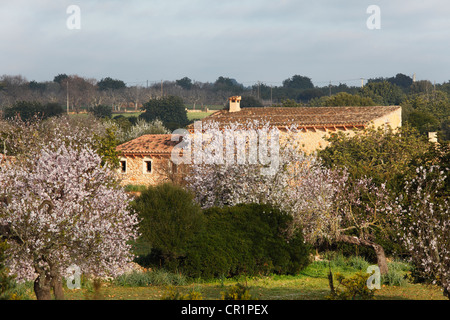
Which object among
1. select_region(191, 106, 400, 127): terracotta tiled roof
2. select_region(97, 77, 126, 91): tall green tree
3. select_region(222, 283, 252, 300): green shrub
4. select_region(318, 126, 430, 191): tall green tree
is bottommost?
select_region(222, 283, 252, 300): green shrub

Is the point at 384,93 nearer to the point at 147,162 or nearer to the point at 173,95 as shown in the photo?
the point at 173,95

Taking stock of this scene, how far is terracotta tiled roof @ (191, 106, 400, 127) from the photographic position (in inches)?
1523

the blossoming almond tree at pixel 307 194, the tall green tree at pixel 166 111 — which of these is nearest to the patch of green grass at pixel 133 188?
the blossoming almond tree at pixel 307 194

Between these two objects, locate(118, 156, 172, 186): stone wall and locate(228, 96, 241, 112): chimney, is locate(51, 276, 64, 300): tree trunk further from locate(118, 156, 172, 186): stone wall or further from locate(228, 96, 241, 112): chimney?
locate(228, 96, 241, 112): chimney

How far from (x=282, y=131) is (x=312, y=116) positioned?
3788mm

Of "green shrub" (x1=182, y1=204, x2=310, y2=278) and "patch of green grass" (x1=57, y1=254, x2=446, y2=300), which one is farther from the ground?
"green shrub" (x1=182, y1=204, x2=310, y2=278)

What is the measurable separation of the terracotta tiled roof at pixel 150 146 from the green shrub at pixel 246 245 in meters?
20.9

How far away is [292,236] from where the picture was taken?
20625mm

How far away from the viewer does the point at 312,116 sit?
41750mm

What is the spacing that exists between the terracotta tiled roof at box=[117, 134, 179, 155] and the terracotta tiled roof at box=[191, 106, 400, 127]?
3.76 meters

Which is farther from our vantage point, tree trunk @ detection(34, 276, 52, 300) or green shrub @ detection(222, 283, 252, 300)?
tree trunk @ detection(34, 276, 52, 300)

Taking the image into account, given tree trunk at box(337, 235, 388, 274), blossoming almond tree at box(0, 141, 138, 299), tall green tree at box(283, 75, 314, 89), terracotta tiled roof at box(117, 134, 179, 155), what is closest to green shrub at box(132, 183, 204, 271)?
blossoming almond tree at box(0, 141, 138, 299)

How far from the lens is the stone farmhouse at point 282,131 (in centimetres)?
3869
